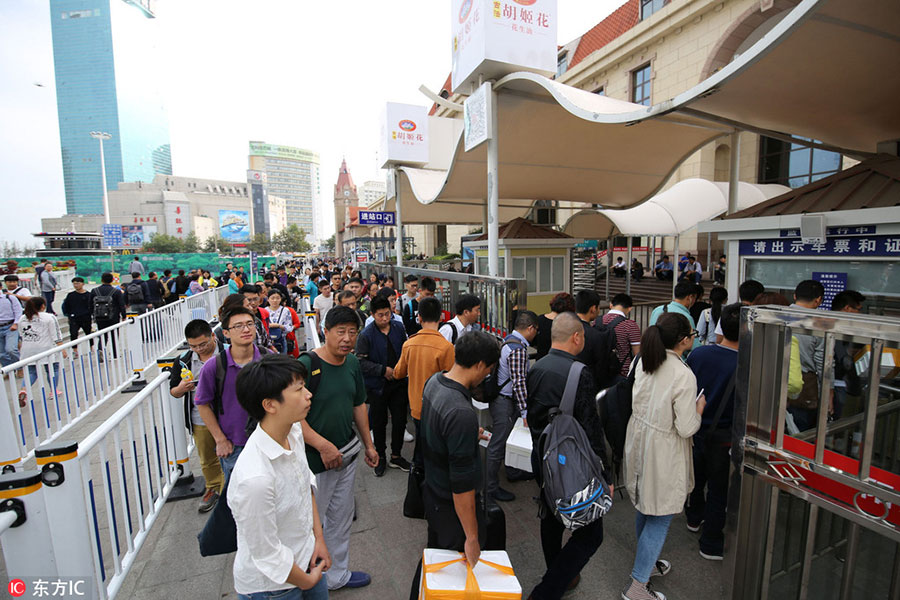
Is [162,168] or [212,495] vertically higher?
[162,168]

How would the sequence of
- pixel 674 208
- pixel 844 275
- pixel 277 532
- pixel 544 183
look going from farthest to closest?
pixel 674 208, pixel 544 183, pixel 844 275, pixel 277 532

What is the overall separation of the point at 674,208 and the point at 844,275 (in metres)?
8.58

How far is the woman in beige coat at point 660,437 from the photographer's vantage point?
99.8 inches

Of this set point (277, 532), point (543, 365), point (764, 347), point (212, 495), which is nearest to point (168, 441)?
point (212, 495)

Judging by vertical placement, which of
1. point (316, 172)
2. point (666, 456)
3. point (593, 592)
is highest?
point (316, 172)

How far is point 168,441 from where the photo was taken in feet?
12.4

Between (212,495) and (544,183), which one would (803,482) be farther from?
(544,183)

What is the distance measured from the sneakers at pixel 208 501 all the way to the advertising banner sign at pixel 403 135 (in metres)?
11.0

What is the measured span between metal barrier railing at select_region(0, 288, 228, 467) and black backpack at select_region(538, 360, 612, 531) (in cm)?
465

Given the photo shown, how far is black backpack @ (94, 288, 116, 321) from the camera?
912cm

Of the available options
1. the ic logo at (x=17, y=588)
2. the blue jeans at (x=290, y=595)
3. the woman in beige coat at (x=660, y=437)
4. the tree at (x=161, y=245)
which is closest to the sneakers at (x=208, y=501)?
the ic logo at (x=17, y=588)

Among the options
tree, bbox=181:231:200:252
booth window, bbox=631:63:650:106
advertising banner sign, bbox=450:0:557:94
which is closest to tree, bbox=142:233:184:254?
tree, bbox=181:231:200:252

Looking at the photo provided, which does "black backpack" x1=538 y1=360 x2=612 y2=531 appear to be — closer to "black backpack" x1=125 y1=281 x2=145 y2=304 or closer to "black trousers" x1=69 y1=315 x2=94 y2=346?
"black trousers" x1=69 y1=315 x2=94 y2=346

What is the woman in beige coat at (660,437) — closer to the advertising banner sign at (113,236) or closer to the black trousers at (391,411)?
the black trousers at (391,411)
